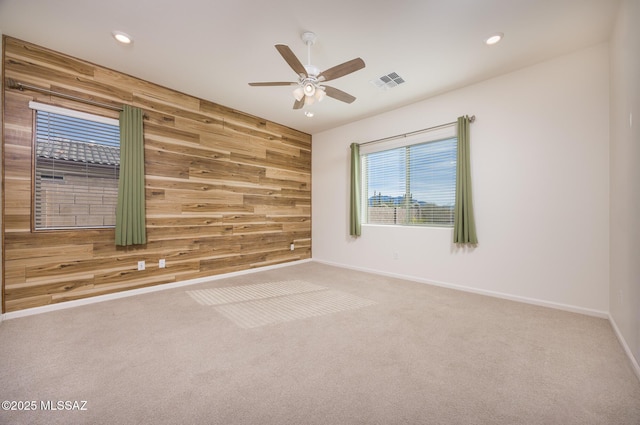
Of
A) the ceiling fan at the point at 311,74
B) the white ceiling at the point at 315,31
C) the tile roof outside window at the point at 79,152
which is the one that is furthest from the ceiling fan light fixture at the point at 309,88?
the tile roof outside window at the point at 79,152

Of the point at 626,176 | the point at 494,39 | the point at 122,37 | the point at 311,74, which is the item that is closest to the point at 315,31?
the point at 311,74

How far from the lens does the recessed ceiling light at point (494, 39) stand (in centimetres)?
256

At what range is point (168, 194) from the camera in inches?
147

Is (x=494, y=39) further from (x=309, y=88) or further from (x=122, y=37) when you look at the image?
(x=122, y=37)

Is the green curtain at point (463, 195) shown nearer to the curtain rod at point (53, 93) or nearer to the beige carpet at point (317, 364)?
the beige carpet at point (317, 364)

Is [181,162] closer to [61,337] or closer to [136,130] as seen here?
[136,130]

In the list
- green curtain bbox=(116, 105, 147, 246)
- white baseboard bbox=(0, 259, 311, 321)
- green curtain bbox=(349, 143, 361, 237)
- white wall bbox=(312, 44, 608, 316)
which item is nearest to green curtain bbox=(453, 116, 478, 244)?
white wall bbox=(312, 44, 608, 316)

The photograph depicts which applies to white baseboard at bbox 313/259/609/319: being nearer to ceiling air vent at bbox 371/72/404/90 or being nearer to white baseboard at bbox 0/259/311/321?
white baseboard at bbox 0/259/311/321

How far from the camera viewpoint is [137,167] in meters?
3.35

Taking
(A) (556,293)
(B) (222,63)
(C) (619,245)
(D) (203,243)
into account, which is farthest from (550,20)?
(D) (203,243)

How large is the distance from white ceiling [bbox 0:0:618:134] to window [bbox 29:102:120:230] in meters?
0.75

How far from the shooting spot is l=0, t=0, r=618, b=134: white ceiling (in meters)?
2.25

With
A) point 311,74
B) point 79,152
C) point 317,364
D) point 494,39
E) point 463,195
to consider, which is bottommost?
point 317,364

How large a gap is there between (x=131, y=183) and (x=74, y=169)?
0.55m
